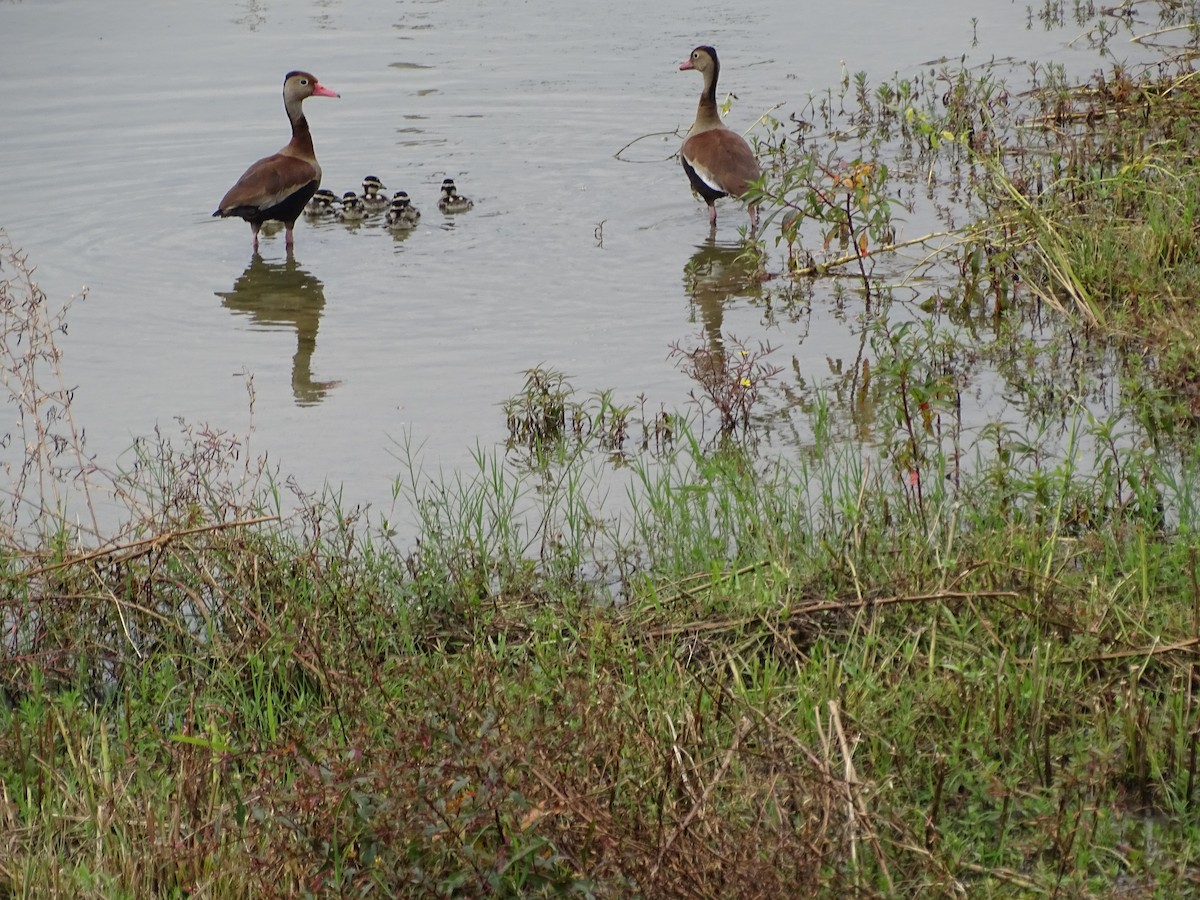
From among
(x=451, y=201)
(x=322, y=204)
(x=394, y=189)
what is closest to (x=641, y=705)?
(x=451, y=201)

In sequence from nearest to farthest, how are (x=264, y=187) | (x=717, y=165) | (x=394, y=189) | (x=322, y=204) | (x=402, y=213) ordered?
(x=264, y=187) < (x=717, y=165) < (x=402, y=213) < (x=322, y=204) < (x=394, y=189)

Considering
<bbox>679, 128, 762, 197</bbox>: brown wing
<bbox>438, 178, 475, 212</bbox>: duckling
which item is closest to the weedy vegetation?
<bbox>679, 128, 762, 197</bbox>: brown wing

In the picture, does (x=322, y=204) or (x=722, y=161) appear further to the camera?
(x=322, y=204)

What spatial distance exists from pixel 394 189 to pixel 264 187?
168cm

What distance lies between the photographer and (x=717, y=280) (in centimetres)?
896

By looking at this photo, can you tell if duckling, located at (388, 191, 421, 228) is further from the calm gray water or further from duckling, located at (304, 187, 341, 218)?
duckling, located at (304, 187, 341, 218)

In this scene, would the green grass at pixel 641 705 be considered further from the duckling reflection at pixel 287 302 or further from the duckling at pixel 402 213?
the duckling at pixel 402 213

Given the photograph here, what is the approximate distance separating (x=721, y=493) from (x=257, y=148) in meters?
8.29

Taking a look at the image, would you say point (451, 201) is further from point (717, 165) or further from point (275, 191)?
point (717, 165)

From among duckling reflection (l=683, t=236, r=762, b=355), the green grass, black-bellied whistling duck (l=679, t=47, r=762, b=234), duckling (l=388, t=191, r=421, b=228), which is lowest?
the green grass

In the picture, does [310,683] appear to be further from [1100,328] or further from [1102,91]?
[1102,91]

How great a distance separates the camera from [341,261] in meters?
9.81

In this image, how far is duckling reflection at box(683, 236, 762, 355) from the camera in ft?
26.8

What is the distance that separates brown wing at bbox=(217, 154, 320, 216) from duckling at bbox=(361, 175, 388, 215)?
0.54 m
